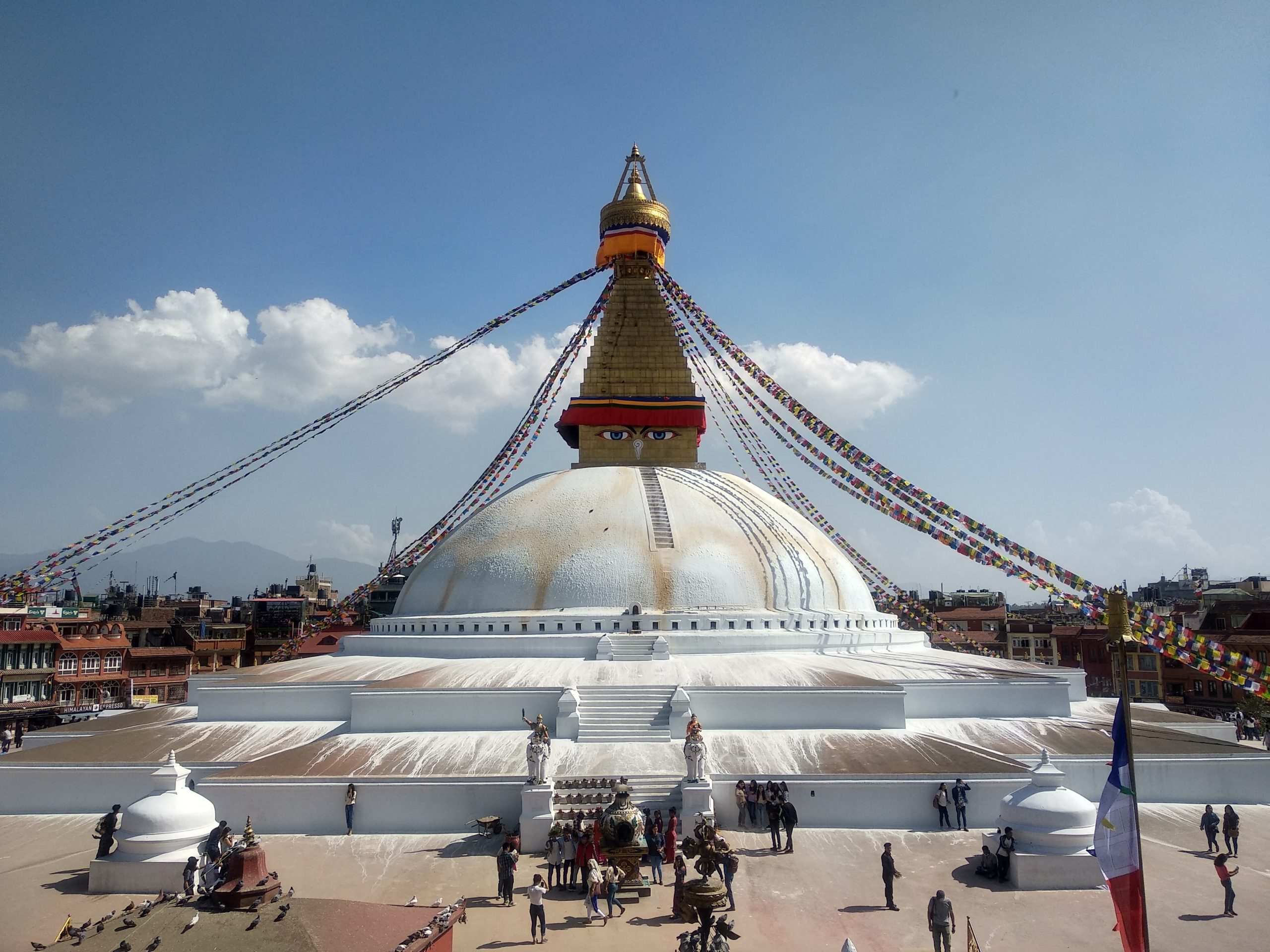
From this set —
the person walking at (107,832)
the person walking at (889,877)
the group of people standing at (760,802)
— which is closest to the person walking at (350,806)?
the person walking at (107,832)

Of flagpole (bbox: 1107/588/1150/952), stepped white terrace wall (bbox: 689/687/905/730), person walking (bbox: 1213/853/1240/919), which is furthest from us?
stepped white terrace wall (bbox: 689/687/905/730)

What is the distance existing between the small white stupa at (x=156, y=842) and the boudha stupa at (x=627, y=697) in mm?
1486

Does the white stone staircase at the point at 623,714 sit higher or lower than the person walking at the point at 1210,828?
higher

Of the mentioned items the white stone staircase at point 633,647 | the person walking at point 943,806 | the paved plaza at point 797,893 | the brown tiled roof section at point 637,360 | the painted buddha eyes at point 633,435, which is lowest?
the paved plaza at point 797,893

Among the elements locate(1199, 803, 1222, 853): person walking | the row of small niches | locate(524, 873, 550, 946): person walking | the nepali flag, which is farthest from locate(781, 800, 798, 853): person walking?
the row of small niches

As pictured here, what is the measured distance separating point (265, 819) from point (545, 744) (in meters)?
3.62

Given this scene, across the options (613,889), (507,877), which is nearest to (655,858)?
(613,889)

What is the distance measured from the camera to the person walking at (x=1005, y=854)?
30.1 feet

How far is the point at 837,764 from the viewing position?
1151cm

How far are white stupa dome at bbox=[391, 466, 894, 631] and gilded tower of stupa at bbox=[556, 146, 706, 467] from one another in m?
1.16

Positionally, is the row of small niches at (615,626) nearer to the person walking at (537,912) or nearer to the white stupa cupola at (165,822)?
the white stupa cupola at (165,822)

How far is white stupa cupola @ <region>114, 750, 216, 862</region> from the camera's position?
914 cm

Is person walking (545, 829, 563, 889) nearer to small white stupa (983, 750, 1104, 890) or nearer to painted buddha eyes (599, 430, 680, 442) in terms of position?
small white stupa (983, 750, 1104, 890)

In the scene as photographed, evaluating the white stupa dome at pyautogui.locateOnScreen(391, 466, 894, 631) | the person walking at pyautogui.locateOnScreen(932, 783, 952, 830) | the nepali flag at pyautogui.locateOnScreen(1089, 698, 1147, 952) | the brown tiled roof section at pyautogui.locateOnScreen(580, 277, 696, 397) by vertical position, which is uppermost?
the brown tiled roof section at pyautogui.locateOnScreen(580, 277, 696, 397)
